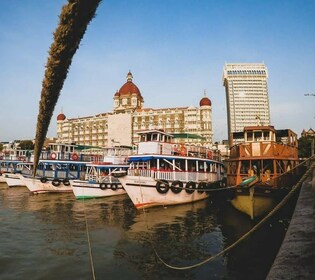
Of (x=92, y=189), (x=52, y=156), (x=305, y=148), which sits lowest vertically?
(x=92, y=189)

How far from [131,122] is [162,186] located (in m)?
75.3

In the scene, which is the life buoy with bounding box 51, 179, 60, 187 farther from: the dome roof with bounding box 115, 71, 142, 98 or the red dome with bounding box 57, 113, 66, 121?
the red dome with bounding box 57, 113, 66, 121

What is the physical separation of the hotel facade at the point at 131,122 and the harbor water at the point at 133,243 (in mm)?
61733

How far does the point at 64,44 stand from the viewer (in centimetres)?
188

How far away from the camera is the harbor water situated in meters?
8.49

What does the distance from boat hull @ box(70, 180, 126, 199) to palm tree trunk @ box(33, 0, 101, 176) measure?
74.1 feet

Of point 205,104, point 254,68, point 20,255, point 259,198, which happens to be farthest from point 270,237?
point 254,68

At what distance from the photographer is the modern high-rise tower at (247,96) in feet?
552

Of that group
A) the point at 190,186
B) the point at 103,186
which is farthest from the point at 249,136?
the point at 103,186

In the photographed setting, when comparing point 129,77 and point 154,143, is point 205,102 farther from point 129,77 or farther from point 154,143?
point 154,143

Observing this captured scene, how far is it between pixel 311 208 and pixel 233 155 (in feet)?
37.5

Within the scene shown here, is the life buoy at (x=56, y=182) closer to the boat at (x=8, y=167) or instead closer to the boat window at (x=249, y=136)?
the boat at (x=8, y=167)

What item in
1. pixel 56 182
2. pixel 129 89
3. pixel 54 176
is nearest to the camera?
pixel 56 182

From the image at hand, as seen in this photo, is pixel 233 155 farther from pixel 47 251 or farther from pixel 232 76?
pixel 232 76
